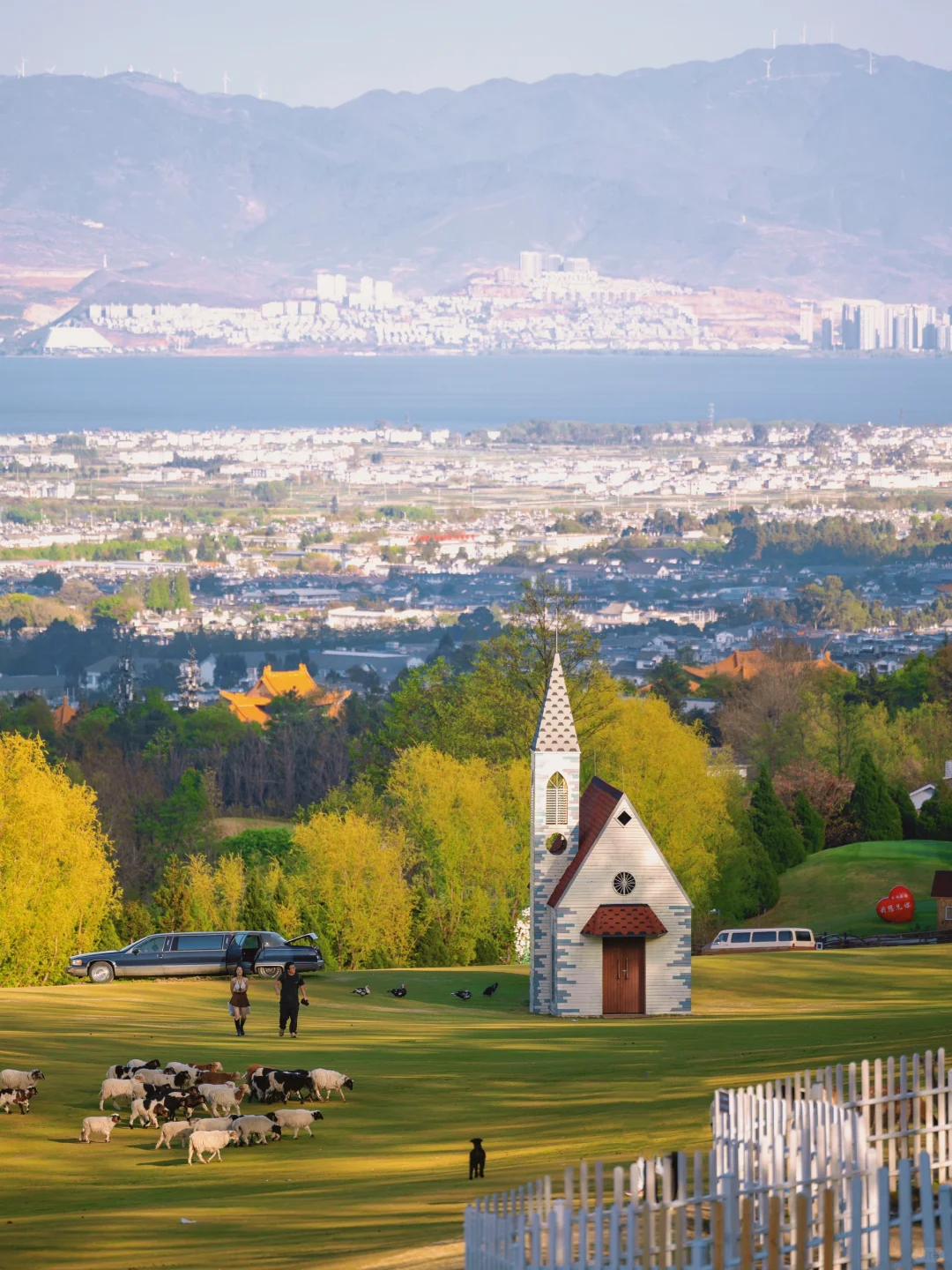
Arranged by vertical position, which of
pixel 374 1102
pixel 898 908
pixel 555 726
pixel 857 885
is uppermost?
pixel 555 726

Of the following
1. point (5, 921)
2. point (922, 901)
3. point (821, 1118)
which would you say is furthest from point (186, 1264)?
point (922, 901)

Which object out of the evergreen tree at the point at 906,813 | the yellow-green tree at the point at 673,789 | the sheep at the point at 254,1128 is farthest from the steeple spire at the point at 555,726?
the evergreen tree at the point at 906,813

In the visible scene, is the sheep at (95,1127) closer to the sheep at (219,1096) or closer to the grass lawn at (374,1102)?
the grass lawn at (374,1102)

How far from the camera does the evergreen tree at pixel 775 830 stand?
206 ft

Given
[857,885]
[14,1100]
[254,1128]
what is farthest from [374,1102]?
[857,885]

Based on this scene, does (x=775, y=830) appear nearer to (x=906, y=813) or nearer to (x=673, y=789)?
(x=673, y=789)

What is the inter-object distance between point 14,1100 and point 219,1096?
2419 mm

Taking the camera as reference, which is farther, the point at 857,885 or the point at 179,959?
the point at 857,885

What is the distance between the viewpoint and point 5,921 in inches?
1773

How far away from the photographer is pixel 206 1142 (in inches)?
773

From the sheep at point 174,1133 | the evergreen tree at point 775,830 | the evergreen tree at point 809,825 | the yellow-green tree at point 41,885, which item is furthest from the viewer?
the evergreen tree at point 809,825

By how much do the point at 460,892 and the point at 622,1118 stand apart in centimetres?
3287

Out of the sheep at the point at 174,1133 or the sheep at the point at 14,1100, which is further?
the sheep at the point at 14,1100

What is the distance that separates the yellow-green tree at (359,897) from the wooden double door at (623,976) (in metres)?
14.0
